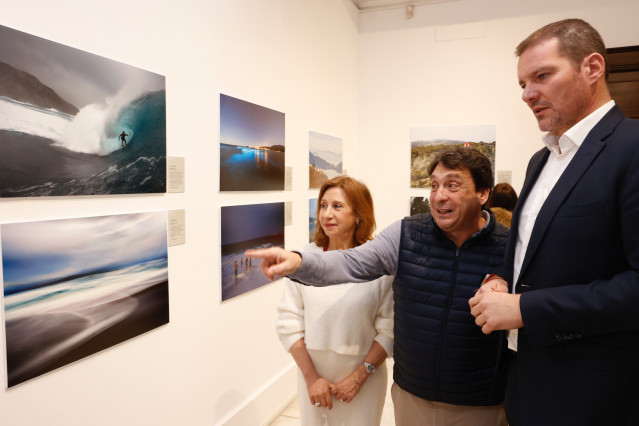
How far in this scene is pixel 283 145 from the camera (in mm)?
3832

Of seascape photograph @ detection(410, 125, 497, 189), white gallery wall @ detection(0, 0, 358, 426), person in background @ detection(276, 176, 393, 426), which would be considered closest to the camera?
white gallery wall @ detection(0, 0, 358, 426)

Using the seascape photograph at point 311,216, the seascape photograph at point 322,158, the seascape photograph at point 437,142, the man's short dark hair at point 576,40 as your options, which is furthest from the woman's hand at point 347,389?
the seascape photograph at point 437,142

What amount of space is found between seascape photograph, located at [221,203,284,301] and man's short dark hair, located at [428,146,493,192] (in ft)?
5.84

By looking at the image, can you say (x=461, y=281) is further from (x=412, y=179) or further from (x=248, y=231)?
(x=412, y=179)

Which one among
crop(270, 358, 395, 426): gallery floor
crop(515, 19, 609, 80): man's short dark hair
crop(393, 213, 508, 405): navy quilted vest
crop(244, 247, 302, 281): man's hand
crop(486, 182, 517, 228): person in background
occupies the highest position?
crop(515, 19, 609, 80): man's short dark hair

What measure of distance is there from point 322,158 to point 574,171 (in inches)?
138

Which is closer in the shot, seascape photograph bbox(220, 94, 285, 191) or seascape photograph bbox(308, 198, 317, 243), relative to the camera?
seascape photograph bbox(220, 94, 285, 191)

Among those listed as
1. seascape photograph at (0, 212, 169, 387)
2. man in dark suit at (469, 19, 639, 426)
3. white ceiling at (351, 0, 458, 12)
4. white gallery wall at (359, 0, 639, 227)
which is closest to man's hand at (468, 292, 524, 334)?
man in dark suit at (469, 19, 639, 426)

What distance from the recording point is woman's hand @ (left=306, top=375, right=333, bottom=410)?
2.03m

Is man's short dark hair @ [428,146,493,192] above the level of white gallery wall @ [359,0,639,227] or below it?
below

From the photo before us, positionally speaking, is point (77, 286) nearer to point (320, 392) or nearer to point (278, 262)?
point (278, 262)

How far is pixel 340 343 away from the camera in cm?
207

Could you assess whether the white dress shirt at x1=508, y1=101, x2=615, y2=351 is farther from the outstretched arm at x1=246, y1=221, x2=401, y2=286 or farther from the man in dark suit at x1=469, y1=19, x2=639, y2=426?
the outstretched arm at x1=246, y1=221, x2=401, y2=286

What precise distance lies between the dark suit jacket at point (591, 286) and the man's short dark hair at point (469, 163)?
0.49 m
